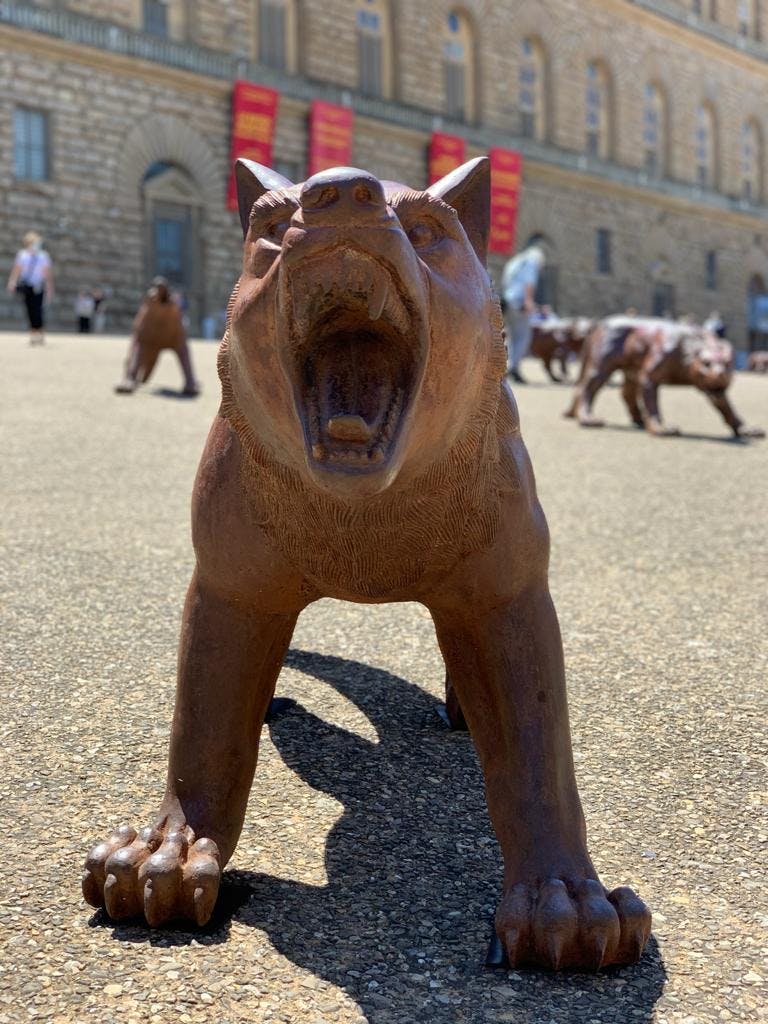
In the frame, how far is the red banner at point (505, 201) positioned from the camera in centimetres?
2781

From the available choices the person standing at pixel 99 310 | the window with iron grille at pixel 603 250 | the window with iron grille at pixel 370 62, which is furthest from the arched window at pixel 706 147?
the person standing at pixel 99 310

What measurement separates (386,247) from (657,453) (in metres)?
7.37

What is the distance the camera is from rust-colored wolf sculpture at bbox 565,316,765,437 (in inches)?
362

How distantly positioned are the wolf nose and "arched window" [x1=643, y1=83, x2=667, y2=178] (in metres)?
35.3

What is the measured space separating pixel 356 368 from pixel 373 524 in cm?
30

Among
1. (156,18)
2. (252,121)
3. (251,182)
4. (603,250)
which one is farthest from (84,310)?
(251,182)

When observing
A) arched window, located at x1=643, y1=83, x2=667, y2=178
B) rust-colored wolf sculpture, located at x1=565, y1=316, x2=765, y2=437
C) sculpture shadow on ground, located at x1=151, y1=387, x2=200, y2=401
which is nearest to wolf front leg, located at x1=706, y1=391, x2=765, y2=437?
rust-colored wolf sculpture, located at x1=565, y1=316, x2=765, y2=437

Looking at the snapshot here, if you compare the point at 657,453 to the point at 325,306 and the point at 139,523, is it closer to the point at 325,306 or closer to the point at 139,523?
the point at 139,523

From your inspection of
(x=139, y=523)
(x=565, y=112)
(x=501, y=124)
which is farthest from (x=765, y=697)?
(x=565, y=112)

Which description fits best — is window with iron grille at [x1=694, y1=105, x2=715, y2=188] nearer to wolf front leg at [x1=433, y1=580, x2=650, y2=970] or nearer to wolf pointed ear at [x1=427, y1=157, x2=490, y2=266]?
wolf pointed ear at [x1=427, y1=157, x2=490, y2=266]

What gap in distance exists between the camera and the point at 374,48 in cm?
2630

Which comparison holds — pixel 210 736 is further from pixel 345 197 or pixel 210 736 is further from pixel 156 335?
pixel 156 335

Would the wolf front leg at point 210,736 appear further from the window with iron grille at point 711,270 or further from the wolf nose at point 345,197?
the window with iron grille at point 711,270

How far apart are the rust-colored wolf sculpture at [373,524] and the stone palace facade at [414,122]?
65.5 feet
